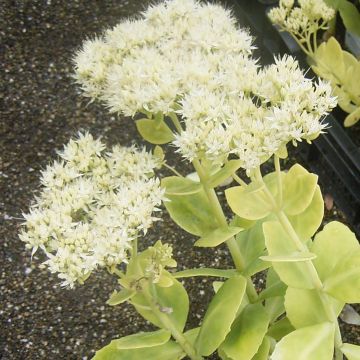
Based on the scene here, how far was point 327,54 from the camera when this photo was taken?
5.61 feet

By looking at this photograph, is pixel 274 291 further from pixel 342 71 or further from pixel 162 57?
pixel 342 71

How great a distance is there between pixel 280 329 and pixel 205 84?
0.53 meters

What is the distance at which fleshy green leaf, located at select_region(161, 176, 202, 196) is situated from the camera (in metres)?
1.21

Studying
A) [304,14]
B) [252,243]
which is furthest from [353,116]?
[252,243]

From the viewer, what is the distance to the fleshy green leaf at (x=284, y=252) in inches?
45.6

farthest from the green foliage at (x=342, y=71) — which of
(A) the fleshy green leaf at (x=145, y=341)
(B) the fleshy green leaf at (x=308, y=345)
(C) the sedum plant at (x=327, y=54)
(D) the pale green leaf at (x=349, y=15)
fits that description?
(A) the fleshy green leaf at (x=145, y=341)

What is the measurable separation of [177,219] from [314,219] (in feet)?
0.87

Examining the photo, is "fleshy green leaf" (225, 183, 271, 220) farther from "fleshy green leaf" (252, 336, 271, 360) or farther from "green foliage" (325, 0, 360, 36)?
"green foliage" (325, 0, 360, 36)

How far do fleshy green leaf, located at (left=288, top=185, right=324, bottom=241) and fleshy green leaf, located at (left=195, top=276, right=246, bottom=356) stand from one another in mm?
128

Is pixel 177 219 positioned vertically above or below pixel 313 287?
below

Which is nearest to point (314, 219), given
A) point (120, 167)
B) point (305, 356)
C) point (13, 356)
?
point (305, 356)

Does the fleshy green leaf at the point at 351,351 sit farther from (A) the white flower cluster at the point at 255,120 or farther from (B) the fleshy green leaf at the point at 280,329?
(A) the white flower cluster at the point at 255,120

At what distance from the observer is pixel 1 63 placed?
2.28 meters

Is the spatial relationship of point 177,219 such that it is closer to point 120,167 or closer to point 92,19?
point 120,167
